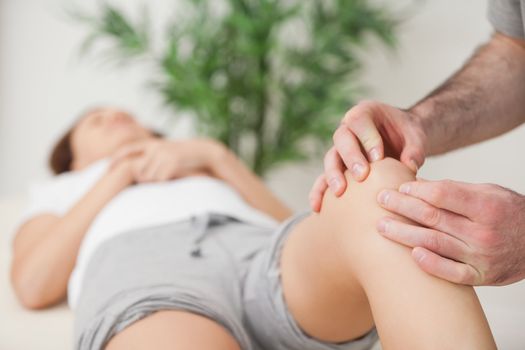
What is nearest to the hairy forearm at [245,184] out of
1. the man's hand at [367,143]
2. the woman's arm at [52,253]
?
the woman's arm at [52,253]

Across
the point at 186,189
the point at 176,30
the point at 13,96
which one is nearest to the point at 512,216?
the point at 186,189

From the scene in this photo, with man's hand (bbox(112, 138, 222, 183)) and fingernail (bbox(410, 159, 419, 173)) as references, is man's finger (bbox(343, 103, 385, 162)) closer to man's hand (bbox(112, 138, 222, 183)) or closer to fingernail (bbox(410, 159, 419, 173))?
fingernail (bbox(410, 159, 419, 173))

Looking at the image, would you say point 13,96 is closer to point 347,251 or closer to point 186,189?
point 186,189

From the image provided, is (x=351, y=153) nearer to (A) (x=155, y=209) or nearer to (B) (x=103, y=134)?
(A) (x=155, y=209)

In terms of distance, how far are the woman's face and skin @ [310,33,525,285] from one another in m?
0.94

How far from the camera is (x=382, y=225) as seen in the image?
727mm

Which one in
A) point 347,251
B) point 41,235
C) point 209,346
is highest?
point 347,251

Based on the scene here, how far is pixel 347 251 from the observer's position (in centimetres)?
79

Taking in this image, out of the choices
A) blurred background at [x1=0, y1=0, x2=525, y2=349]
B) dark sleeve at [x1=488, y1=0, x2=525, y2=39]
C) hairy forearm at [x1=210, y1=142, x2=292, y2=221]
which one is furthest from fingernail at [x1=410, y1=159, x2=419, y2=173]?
blurred background at [x1=0, y1=0, x2=525, y2=349]

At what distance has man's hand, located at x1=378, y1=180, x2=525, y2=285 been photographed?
0.72 m

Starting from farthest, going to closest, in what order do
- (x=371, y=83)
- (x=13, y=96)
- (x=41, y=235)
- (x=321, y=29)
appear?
(x=13, y=96), (x=371, y=83), (x=321, y=29), (x=41, y=235)

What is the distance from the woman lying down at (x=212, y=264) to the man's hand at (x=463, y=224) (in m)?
0.02

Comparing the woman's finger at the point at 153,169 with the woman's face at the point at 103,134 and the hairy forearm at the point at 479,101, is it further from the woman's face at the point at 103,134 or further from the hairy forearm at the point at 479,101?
the hairy forearm at the point at 479,101

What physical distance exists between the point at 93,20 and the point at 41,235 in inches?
43.6
